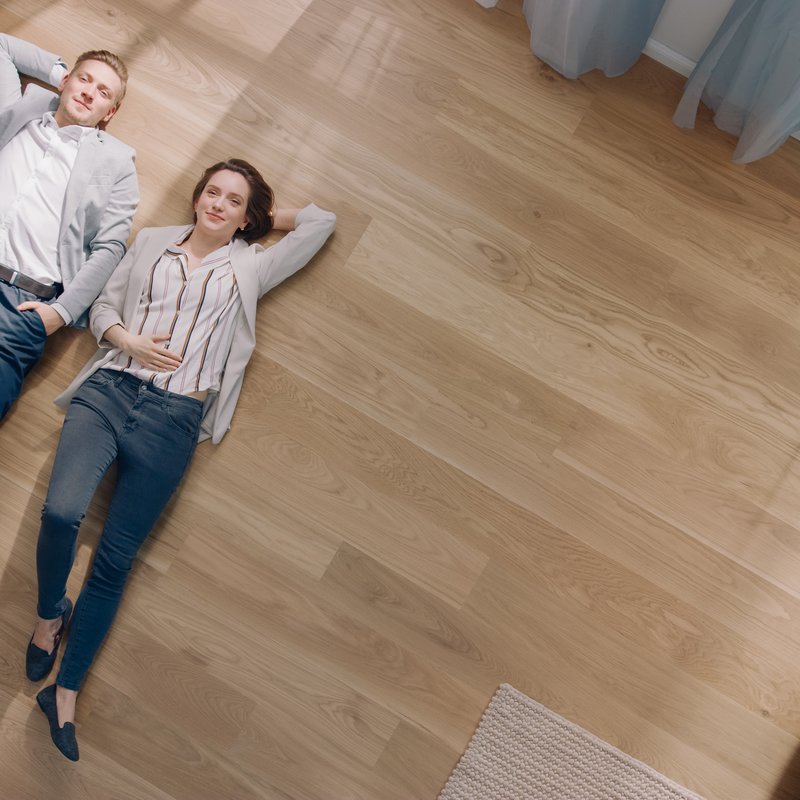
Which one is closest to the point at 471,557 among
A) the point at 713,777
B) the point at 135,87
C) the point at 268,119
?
the point at 713,777

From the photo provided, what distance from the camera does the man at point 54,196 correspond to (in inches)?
65.5

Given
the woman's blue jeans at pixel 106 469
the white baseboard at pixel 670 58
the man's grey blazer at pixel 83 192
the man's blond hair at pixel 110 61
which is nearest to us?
the woman's blue jeans at pixel 106 469

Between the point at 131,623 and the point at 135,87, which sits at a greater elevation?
the point at 135,87

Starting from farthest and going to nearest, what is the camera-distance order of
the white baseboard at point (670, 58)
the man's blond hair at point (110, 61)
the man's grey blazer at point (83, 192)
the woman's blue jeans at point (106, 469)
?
1. the white baseboard at point (670, 58)
2. the man's blond hair at point (110, 61)
3. the man's grey blazer at point (83, 192)
4. the woman's blue jeans at point (106, 469)

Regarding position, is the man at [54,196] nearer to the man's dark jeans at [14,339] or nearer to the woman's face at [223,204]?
the man's dark jeans at [14,339]

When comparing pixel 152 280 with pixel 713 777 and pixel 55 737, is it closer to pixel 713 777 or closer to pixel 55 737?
pixel 55 737

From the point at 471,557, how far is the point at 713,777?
2.24ft

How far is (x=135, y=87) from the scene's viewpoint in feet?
6.24

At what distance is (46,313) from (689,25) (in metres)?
1.63

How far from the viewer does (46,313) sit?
166 cm

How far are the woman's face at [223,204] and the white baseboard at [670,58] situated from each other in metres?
1.07

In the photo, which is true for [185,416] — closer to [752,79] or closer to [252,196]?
[252,196]

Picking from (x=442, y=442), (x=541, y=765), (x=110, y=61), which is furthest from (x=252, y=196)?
(x=541, y=765)

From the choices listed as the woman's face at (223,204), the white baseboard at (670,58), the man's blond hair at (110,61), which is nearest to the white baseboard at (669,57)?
the white baseboard at (670,58)
